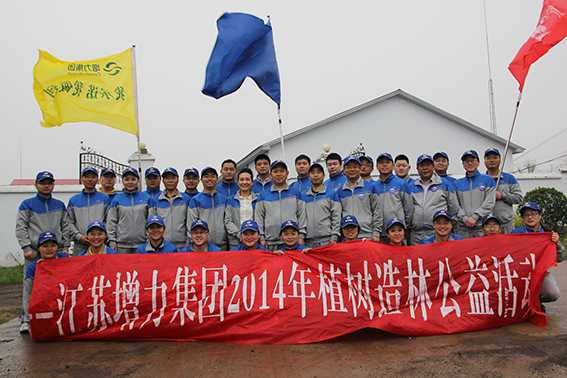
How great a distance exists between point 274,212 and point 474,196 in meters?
2.75

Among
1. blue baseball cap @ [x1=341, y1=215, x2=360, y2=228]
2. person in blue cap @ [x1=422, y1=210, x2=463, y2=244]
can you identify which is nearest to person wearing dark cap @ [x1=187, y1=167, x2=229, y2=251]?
blue baseball cap @ [x1=341, y1=215, x2=360, y2=228]

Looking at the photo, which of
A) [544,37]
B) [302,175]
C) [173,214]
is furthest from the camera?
[302,175]

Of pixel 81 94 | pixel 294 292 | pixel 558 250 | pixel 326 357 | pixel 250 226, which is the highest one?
pixel 81 94

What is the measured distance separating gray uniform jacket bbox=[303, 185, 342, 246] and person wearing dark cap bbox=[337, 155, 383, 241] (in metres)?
0.19

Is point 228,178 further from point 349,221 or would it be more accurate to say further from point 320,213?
point 349,221

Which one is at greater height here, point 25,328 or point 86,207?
point 86,207

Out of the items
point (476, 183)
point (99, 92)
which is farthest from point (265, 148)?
point (476, 183)

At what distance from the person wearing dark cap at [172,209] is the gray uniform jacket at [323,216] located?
1.70 m

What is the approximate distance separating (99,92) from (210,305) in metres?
4.23

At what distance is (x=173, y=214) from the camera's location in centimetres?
538

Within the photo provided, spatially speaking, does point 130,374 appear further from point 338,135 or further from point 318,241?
point 338,135

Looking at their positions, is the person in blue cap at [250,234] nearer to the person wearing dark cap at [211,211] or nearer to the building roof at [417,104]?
the person wearing dark cap at [211,211]

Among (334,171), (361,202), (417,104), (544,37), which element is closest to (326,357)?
(361,202)

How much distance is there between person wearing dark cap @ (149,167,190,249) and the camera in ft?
17.6
